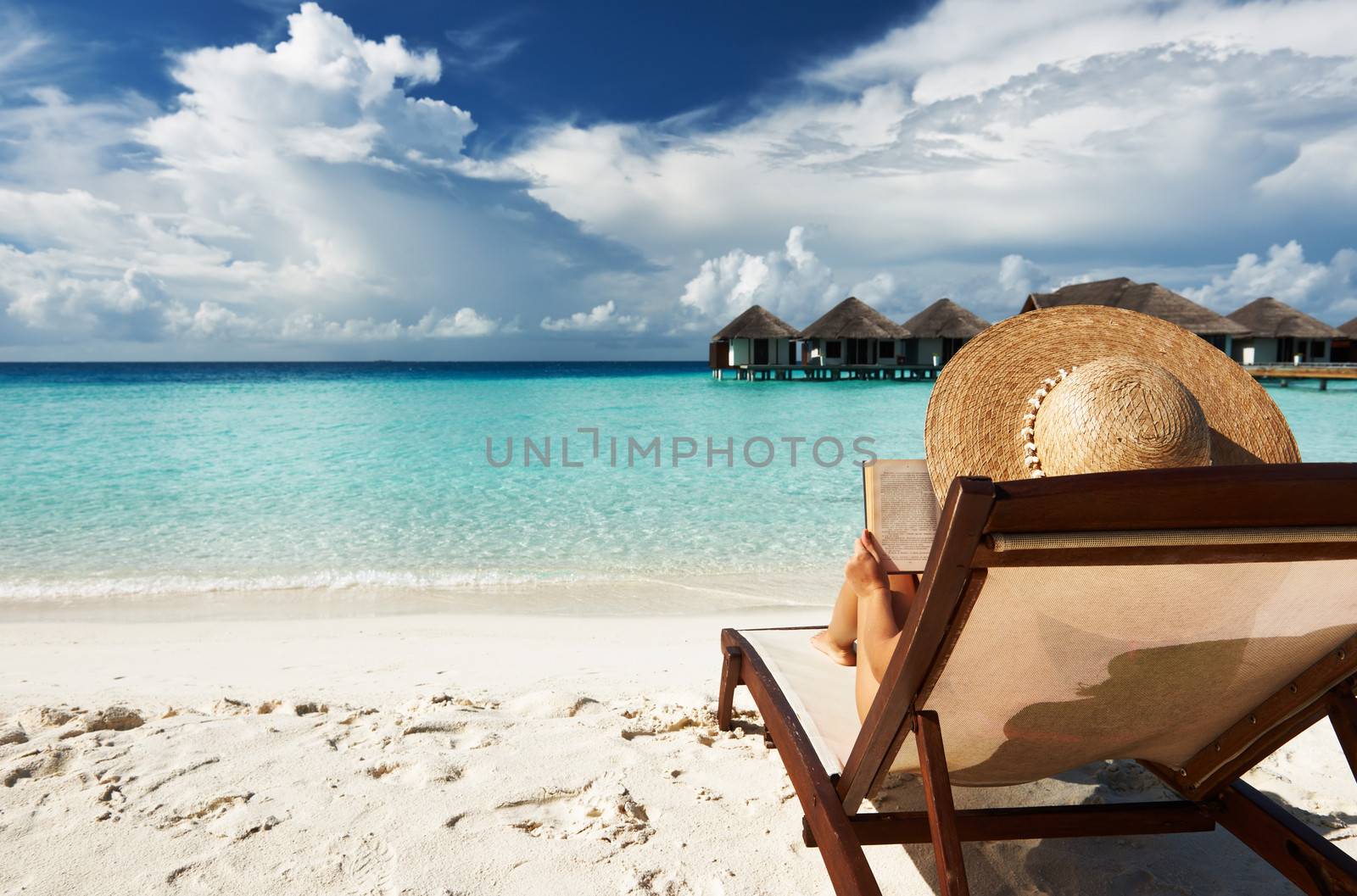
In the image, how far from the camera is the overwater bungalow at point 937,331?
1051 inches

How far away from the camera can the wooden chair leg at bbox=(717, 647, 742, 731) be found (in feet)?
6.31

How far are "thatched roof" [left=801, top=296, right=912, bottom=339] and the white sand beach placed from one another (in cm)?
2536

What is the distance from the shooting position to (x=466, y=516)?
6355 millimetres

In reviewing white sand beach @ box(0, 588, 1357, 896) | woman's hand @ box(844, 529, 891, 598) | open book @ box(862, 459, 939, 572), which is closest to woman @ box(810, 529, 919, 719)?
woman's hand @ box(844, 529, 891, 598)

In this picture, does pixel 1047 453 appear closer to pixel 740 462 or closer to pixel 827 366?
pixel 740 462

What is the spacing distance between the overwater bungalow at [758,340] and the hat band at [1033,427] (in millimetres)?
26005

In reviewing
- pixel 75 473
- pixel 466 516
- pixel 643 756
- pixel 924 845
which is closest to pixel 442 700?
pixel 643 756

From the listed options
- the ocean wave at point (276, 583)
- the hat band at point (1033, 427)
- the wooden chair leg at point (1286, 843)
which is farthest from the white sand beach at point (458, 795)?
the ocean wave at point (276, 583)

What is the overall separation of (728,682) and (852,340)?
90.5 ft

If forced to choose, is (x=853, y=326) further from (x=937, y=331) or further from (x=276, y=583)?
(x=276, y=583)

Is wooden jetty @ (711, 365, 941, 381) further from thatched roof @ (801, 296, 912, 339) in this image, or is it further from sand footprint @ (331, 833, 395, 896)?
sand footprint @ (331, 833, 395, 896)

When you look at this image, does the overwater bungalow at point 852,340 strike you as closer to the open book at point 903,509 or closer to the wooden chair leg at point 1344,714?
the open book at point 903,509

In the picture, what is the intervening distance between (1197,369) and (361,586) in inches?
166

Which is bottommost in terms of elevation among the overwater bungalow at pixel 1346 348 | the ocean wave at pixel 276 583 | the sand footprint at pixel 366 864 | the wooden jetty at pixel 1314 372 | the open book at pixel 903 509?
the ocean wave at pixel 276 583
